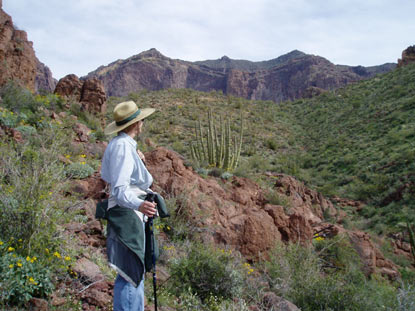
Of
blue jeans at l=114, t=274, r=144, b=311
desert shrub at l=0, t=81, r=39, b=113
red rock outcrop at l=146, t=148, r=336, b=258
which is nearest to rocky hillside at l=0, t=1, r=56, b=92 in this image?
desert shrub at l=0, t=81, r=39, b=113

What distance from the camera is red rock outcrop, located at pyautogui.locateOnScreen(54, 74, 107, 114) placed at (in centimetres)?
1197

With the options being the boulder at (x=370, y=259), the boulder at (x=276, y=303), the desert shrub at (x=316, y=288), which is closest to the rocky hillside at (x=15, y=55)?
the desert shrub at (x=316, y=288)

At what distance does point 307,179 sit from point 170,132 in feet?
26.7

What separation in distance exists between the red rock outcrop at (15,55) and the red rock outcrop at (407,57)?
3352 cm

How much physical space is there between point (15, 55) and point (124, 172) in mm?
12007

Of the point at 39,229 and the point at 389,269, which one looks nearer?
the point at 39,229

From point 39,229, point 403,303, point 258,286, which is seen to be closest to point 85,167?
point 39,229

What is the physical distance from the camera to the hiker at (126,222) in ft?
6.73

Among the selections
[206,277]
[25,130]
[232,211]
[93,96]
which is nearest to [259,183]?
[232,211]

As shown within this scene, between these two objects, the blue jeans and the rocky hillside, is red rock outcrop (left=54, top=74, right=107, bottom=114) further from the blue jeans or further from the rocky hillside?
the blue jeans

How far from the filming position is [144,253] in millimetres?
2221

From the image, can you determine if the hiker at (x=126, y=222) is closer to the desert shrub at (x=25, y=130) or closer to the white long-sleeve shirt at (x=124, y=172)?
the white long-sleeve shirt at (x=124, y=172)

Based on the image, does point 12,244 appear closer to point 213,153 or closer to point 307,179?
point 213,153

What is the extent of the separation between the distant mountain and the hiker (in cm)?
7459
